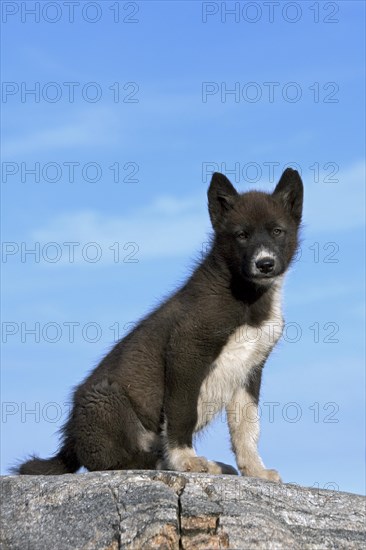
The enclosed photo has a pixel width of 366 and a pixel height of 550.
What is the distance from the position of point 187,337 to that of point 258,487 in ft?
6.67

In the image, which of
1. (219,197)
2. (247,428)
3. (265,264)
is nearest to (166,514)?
(247,428)

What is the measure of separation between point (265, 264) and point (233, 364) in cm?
120

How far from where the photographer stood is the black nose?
10656 millimetres

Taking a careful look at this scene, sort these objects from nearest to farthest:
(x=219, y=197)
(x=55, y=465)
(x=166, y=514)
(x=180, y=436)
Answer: (x=166, y=514) → (x=180, y=436) → (x=55, y=465) → (x=219, y=197)

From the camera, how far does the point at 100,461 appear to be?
34.4 ft

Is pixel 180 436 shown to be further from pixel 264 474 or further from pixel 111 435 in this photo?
pixel 264 474

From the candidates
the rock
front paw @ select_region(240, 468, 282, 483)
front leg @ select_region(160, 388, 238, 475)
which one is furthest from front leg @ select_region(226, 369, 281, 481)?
the rock

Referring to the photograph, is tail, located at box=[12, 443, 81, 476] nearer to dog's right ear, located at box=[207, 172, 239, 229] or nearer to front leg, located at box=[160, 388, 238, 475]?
front leg, located at box=[160, 388, 238, 475]

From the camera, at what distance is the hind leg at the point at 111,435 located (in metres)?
10.5

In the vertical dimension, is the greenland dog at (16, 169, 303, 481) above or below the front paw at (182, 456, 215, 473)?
above

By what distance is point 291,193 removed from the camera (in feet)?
37.8

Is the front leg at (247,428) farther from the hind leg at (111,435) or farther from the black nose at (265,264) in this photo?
the black nose at (265,264)

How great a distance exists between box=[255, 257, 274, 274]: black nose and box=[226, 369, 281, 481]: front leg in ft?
4.31

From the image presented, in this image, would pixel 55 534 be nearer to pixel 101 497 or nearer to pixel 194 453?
pixel 101 497
